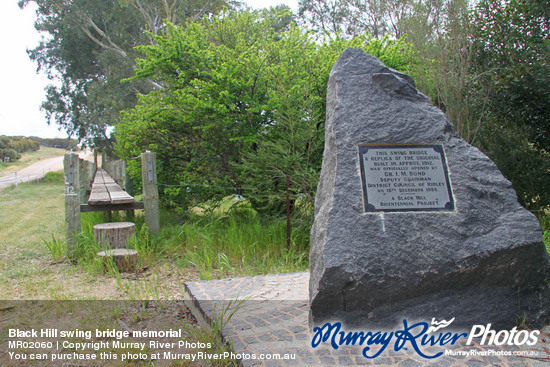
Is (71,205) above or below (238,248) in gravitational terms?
above

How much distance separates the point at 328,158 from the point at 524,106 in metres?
5.57

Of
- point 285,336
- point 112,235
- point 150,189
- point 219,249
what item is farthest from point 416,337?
point 150,189

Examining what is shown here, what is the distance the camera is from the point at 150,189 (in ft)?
19.4

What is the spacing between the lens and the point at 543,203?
6.93 meters

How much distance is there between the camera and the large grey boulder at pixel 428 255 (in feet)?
9.24

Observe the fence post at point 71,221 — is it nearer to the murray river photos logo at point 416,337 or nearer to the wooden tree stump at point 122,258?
the wooden tree stump at point 122,258

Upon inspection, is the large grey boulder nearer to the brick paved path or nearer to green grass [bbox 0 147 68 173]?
the brick paved path

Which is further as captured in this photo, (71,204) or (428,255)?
(71,204)

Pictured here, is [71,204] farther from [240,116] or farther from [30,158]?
[30,158]

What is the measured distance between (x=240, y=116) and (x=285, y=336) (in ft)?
14.3

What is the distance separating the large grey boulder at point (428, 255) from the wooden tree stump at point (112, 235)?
309cm

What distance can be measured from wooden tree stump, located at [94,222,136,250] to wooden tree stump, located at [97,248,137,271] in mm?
226

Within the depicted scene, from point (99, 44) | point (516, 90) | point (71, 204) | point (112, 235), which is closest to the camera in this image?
point (112, 235)

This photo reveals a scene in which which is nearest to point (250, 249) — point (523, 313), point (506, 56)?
point (523, 313)
